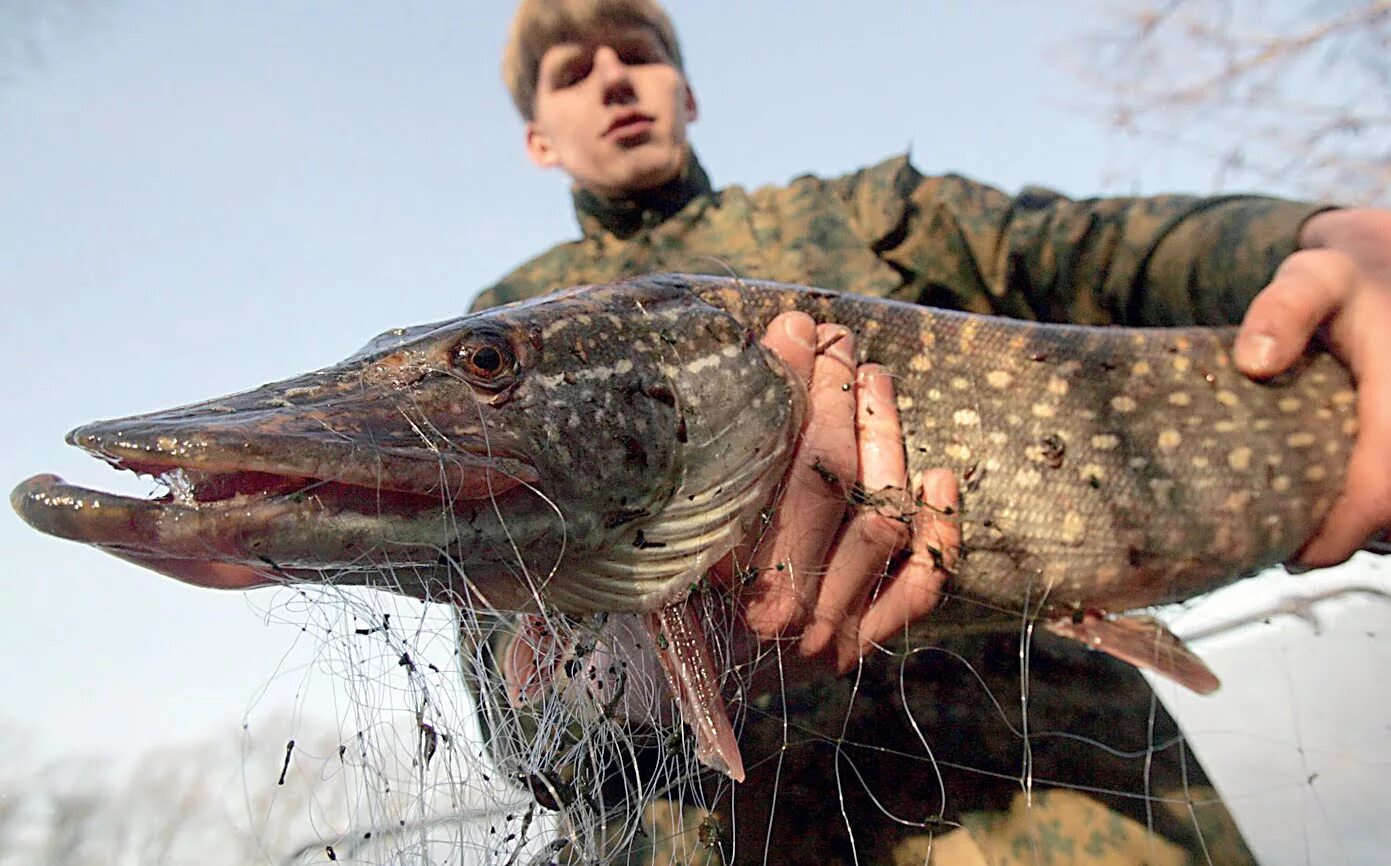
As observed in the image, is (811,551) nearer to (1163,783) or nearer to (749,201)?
(1163,783)

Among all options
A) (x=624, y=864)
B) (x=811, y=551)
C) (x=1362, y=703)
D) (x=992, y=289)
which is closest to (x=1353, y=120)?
(x=1362, y=703)

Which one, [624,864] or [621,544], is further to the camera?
[624,864]

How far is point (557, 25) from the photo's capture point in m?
3.13

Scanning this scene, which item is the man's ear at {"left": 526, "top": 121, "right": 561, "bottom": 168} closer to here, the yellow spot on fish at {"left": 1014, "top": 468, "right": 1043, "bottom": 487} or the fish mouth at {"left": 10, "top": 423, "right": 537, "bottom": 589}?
the yellow spot on fish at {"left": 1014, "top": 468, "right": 1043, "bottom": 487}

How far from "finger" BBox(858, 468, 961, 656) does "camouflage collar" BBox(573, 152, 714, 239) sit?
1878 millimetres

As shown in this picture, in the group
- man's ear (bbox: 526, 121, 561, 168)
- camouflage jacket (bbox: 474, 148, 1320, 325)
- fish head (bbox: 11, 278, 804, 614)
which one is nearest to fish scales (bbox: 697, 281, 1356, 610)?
fish head (bbox: 11, 278, 804, 614)

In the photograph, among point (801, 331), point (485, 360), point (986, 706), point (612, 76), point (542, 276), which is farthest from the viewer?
point (612, 76)

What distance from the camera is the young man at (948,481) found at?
169 cm

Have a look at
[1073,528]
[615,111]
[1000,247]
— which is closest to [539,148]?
[615,111]

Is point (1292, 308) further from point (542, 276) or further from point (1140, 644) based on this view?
point (542, 276)

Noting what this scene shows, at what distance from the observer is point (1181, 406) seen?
1831 millimetres

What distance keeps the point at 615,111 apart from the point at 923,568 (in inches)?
87.1

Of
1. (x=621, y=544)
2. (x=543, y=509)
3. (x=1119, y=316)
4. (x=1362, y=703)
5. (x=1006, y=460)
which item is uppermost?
(x=543, y=509)

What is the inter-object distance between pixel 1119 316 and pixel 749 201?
4.11ft
